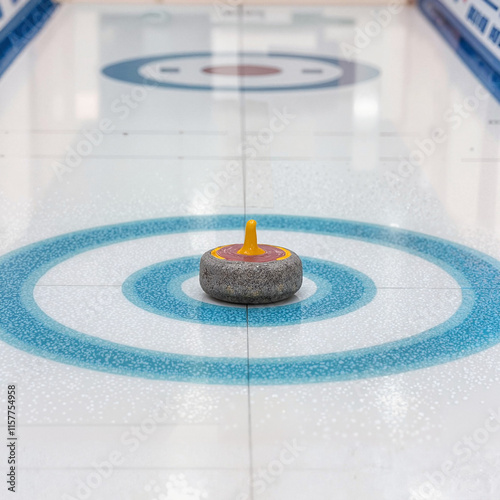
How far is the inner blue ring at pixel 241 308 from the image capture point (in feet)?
10.6

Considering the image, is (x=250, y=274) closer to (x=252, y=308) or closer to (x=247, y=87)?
(x=252, y=308)

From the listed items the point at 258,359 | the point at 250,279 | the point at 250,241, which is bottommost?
the point at 258,359

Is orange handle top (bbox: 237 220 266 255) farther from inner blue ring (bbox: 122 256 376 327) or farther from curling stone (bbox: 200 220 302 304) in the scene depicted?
inner blue ring (bbox: 122 256 376 327)

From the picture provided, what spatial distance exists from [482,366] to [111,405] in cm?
120

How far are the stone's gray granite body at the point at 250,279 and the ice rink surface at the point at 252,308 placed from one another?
0.06 metres

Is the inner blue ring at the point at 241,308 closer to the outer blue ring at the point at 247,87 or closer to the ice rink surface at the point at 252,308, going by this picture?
the ice rink surface at the point at 252,308

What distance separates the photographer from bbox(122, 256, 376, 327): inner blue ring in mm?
3225

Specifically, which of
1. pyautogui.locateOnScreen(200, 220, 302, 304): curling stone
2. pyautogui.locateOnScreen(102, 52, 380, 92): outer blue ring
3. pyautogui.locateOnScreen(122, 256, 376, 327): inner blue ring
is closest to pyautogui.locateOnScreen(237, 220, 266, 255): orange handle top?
pyautogui.locateOnScreen(200, 220, 302, 304): curling stone

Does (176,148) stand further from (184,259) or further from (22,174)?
(184,259)

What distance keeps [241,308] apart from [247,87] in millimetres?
4834

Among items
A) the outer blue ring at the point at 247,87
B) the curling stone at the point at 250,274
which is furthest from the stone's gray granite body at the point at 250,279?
the outer blue ring at the point at 247,87

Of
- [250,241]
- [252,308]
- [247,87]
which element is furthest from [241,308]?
[247,87]

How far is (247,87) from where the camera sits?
786cm

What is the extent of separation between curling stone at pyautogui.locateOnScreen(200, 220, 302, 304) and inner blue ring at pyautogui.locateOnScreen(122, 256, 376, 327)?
59mm
